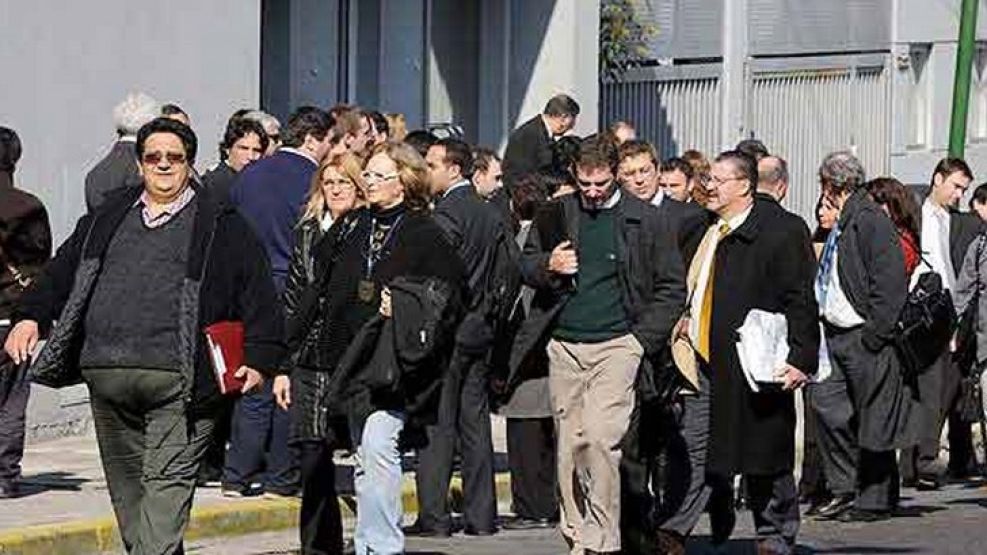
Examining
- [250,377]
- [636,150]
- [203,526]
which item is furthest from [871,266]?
[250,377]

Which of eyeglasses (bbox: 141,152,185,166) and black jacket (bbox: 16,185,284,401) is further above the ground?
eyeglasses (bbox: 141,152,185,166)

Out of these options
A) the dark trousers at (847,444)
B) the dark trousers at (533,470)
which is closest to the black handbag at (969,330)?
the dark trousers at (847,444)

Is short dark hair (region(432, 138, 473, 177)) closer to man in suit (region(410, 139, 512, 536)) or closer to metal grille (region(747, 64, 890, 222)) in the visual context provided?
man in suit (region(410, 139, 512, 536))

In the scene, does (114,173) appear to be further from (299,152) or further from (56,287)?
(56,287)

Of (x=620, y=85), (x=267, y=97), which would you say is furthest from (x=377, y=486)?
(x=620, y=85)

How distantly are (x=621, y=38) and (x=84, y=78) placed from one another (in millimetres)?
7905

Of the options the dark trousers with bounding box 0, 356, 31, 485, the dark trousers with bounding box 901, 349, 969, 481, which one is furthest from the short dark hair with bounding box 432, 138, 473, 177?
the dark trousers with bounding box 901, 349, 969, 481

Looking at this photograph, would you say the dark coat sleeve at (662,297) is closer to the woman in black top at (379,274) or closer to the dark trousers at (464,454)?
the woman in black top at (379,274)

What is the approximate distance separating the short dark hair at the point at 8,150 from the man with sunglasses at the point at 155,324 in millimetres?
3156

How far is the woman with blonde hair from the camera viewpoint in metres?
12.2

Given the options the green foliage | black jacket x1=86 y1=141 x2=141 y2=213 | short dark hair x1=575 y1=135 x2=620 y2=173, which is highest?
the green foliage

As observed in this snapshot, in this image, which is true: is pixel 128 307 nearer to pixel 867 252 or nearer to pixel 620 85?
pixel 867 252

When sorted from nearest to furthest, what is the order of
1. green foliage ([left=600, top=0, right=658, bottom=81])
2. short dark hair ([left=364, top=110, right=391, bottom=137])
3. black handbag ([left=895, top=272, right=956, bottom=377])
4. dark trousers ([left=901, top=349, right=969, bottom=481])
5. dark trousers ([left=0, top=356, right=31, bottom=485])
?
dark trousers ([left=0, top=356, right=31, bottom=485]) < black handbag ([left=895, top=272, right=956, bottom=377]) < short dark hair ([left=364, top=110, right=391, bottom=137]) < dark trousers ([left=901, top=349, right=969, bottom=481]) < green foliage ([left=600, top=0, right=658, bottom=81])

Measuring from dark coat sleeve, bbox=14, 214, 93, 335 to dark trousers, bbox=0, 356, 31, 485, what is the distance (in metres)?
3.13
